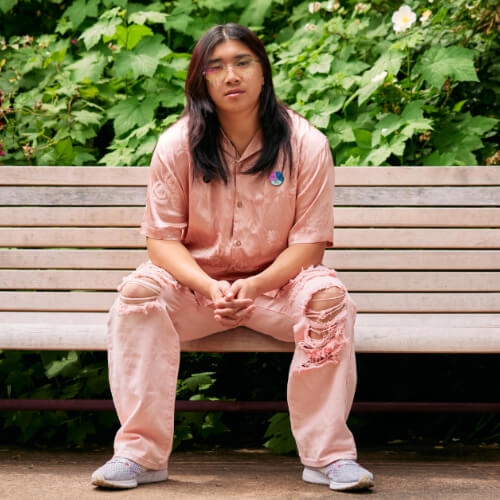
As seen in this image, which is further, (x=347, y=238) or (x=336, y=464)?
(x=347, y=238)

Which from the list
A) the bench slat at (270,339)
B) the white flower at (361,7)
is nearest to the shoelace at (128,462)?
the bench slat at (270,339)

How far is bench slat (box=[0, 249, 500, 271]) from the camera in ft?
11.6

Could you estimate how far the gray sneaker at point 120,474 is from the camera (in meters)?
2.59

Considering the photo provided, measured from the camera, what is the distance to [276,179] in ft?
9.73

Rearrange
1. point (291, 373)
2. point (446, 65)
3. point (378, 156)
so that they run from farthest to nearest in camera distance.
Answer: point (446, 65)
point (378, 156)
point (291, 373)

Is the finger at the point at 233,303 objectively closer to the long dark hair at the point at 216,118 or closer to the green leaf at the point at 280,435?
the long dark hair at the point at 216,118

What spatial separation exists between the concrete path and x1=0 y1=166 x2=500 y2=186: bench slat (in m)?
1.15

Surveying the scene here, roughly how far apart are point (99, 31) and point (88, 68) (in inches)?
7.8

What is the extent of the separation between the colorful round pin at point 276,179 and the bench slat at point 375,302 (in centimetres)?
77

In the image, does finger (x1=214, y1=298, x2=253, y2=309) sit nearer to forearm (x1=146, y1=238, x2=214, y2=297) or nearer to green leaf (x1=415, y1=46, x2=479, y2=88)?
→ forearm (x1=146, y1=238, x2=214, y2=297)

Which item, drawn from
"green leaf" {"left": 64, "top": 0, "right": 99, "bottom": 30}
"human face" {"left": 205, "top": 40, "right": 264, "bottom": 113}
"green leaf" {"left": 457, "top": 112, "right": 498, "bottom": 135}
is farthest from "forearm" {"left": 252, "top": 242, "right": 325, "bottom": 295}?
"green leaf" {"left": 64, "top": 0, "right": 99, "bottom": 30}

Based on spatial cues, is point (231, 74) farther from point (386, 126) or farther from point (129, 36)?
point (129, 36)

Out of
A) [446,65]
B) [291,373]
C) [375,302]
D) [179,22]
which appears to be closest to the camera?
[291,373]

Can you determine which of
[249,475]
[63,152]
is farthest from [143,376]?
[63,152]
